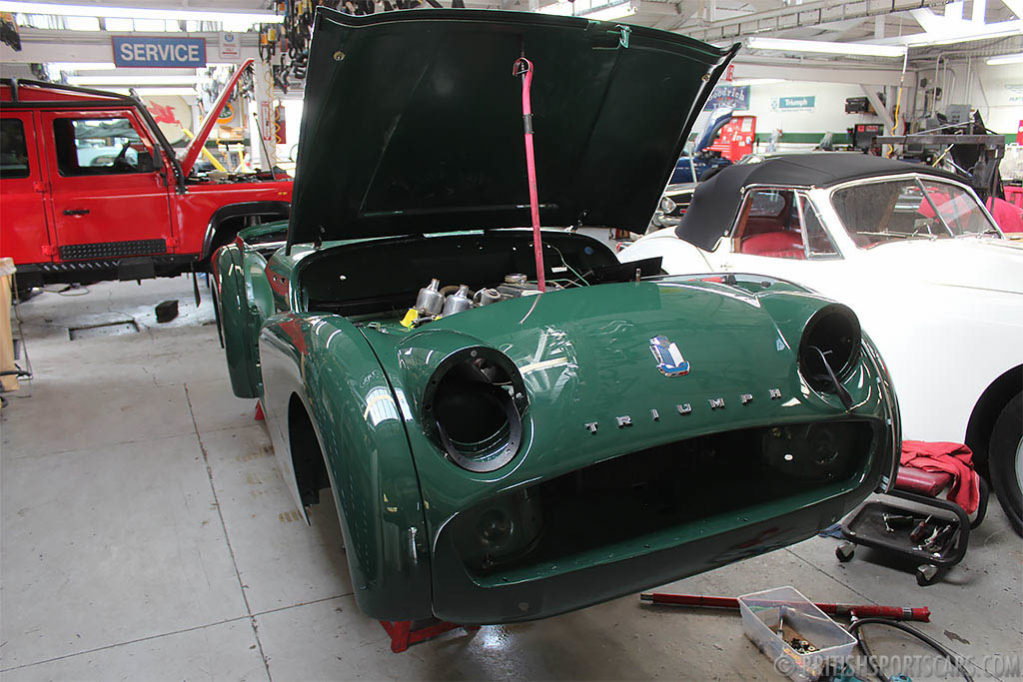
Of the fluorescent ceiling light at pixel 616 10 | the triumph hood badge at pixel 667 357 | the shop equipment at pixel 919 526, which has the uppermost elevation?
the fluorescent ceiling light at pixel 616 10

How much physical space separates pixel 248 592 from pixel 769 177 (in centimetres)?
354

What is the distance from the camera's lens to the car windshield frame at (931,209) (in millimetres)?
3828

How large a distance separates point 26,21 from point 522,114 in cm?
1422

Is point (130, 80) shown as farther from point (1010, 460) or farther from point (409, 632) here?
point (1010, 460)

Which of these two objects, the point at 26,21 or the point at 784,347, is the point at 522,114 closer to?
the point at 784,347

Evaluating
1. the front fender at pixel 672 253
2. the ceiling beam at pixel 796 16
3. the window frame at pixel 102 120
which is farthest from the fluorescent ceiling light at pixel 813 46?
the window frame at pixel 102 120

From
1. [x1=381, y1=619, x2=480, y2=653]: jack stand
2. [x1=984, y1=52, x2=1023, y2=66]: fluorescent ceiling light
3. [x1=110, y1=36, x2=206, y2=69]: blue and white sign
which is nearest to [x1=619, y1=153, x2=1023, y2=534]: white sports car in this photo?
[x1=381, y1=619, x2=480, y2=653]: jack stand

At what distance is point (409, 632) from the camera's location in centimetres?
205

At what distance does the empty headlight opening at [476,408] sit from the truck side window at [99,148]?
5.69 meters

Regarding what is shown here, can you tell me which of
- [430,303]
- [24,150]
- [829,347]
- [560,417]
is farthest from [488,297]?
[24,150]

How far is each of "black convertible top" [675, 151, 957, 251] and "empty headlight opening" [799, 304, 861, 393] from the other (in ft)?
7.08

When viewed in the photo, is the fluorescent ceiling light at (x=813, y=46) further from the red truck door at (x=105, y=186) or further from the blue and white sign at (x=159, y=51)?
the red truck door at (x=105, y=186)

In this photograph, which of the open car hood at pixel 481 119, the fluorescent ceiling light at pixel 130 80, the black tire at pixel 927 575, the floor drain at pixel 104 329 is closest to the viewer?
the open car hood at pixel 481 119

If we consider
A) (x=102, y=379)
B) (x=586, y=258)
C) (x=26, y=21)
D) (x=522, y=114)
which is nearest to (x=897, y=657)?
(x=586, y=258)
